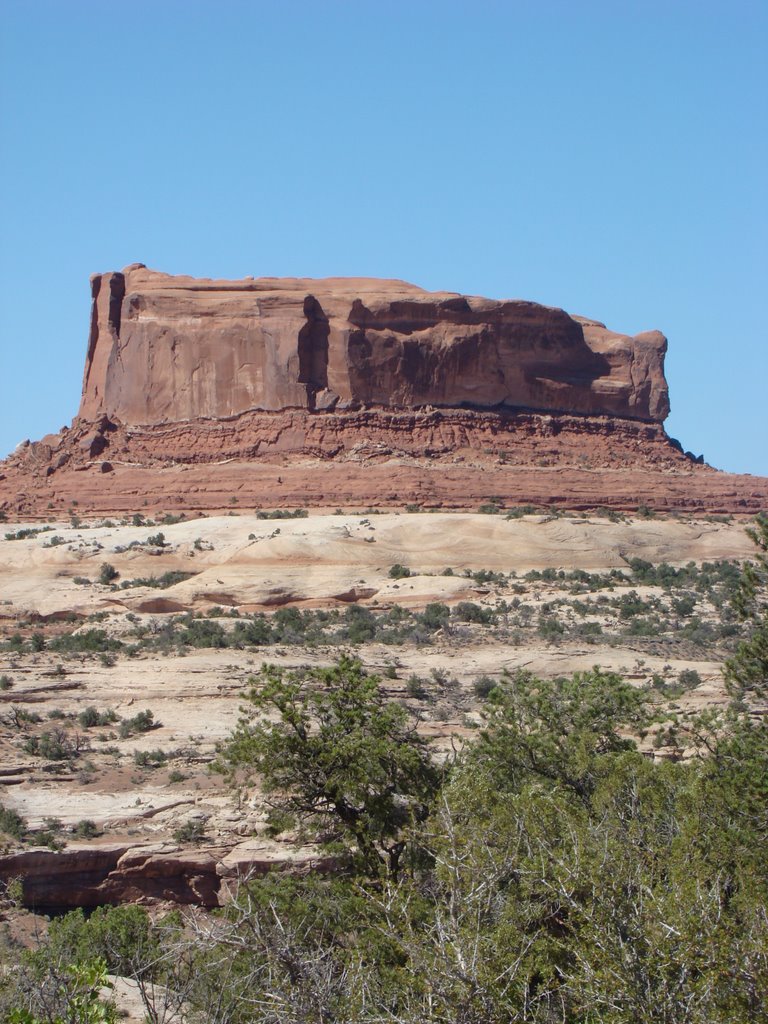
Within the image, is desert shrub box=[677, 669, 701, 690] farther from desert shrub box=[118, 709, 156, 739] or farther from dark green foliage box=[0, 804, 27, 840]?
dark green foliage box=[0, 804, 27, 840]

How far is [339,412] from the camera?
5712cm

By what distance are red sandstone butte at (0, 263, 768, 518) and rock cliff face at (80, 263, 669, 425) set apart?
0.08 metres

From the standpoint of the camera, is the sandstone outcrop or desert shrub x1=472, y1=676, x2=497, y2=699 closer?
the sandstone outcrop

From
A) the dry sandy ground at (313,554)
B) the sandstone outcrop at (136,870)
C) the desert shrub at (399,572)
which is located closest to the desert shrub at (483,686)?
the sandstone outcrop at (136,870)

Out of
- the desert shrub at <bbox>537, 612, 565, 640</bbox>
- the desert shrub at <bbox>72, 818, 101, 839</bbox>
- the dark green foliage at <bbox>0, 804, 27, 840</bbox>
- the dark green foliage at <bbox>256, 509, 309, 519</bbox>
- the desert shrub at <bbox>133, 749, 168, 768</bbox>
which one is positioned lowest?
the desert shrub at <bbox>72, 818, 101, 839</bbox>

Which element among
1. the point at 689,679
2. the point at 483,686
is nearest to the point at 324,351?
the point at 483,686

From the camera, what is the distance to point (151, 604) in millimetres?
38562

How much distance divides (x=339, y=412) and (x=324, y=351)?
9.86 feet

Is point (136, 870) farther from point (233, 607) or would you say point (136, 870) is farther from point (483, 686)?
point (233, 607)

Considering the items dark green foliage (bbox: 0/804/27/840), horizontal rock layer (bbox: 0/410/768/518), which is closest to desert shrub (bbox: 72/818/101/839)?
dark green foliage (bbox: 0/804/27/840)

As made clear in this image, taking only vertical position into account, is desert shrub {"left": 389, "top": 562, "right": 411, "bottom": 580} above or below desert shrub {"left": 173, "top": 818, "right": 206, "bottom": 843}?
above

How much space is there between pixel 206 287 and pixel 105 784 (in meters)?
42.8

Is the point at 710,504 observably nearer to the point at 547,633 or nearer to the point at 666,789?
the point at 547,633

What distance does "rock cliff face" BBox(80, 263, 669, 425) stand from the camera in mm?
57812
